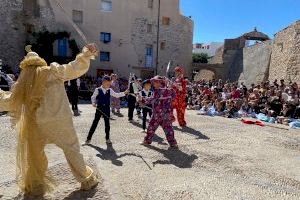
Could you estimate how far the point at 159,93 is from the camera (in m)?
8.17

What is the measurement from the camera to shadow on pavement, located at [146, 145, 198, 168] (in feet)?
22.6

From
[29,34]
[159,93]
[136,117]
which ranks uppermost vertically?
[29,34]

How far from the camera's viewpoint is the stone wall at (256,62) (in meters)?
28.2

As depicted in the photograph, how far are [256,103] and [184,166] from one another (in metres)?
9.69

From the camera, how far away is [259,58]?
2978cm

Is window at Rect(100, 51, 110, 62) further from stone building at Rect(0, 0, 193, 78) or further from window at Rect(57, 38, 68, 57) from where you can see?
window at Rect(57, 38, 68, 57)

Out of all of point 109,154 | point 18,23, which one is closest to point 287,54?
point 109,154

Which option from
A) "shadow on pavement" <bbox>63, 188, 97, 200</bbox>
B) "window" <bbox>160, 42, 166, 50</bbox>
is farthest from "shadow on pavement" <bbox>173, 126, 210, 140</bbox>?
"window" <bbox>160, 42, 166, 50</bbox>

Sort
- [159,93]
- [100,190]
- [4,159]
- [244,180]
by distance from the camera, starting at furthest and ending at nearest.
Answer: [159,93], [4,159], [244,180], [100,190]

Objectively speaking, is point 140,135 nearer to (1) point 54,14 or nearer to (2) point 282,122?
(2) point 282,122

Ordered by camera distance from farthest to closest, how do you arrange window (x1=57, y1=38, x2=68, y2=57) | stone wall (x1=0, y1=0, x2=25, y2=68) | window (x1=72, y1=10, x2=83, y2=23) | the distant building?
1. the distant building
2. window (x1=72, y1=10, x2=83, y2=23)
3. window (x1=57, y1=38, x2=68, y2=57)
4. stone wall (x1=0, y1=0, x2=25, y2=68)

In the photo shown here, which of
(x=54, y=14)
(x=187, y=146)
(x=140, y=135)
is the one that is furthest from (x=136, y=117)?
(x=54, y=14)

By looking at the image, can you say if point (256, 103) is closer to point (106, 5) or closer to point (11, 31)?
point (106, 5)

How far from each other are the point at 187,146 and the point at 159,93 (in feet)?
4.25
